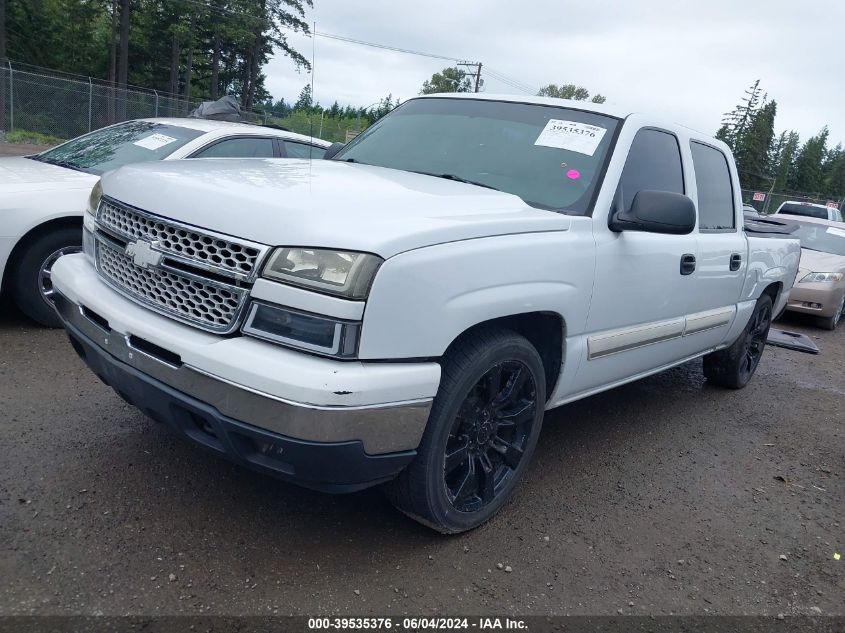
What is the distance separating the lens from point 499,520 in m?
3.13

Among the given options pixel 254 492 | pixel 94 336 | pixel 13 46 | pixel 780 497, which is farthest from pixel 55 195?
pixel 13 46

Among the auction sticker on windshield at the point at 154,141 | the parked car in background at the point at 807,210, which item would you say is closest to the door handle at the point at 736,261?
the auction sticker on windshield at the point at 154,141

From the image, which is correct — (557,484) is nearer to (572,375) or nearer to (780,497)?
(572,375)

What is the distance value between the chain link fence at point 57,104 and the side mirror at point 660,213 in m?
23.8

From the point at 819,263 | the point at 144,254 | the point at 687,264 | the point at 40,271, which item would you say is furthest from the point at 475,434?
the point at 819,263

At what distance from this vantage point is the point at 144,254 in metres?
2.56

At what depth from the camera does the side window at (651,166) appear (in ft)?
11.7

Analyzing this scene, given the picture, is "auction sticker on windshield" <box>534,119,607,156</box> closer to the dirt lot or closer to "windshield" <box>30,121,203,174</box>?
the dirt lot

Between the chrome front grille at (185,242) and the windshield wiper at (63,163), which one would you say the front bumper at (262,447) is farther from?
the windshield wiper at (63,163)

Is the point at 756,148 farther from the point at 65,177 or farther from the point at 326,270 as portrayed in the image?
the point at 326,270

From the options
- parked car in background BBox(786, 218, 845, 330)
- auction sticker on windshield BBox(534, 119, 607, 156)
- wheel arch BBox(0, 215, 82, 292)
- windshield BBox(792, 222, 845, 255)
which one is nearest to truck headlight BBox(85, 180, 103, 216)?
wheel arch BBox(0, 215, 82, 292)

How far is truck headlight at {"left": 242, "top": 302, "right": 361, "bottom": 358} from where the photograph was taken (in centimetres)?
219

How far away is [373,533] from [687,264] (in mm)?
2301

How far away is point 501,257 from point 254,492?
59.7 inches
